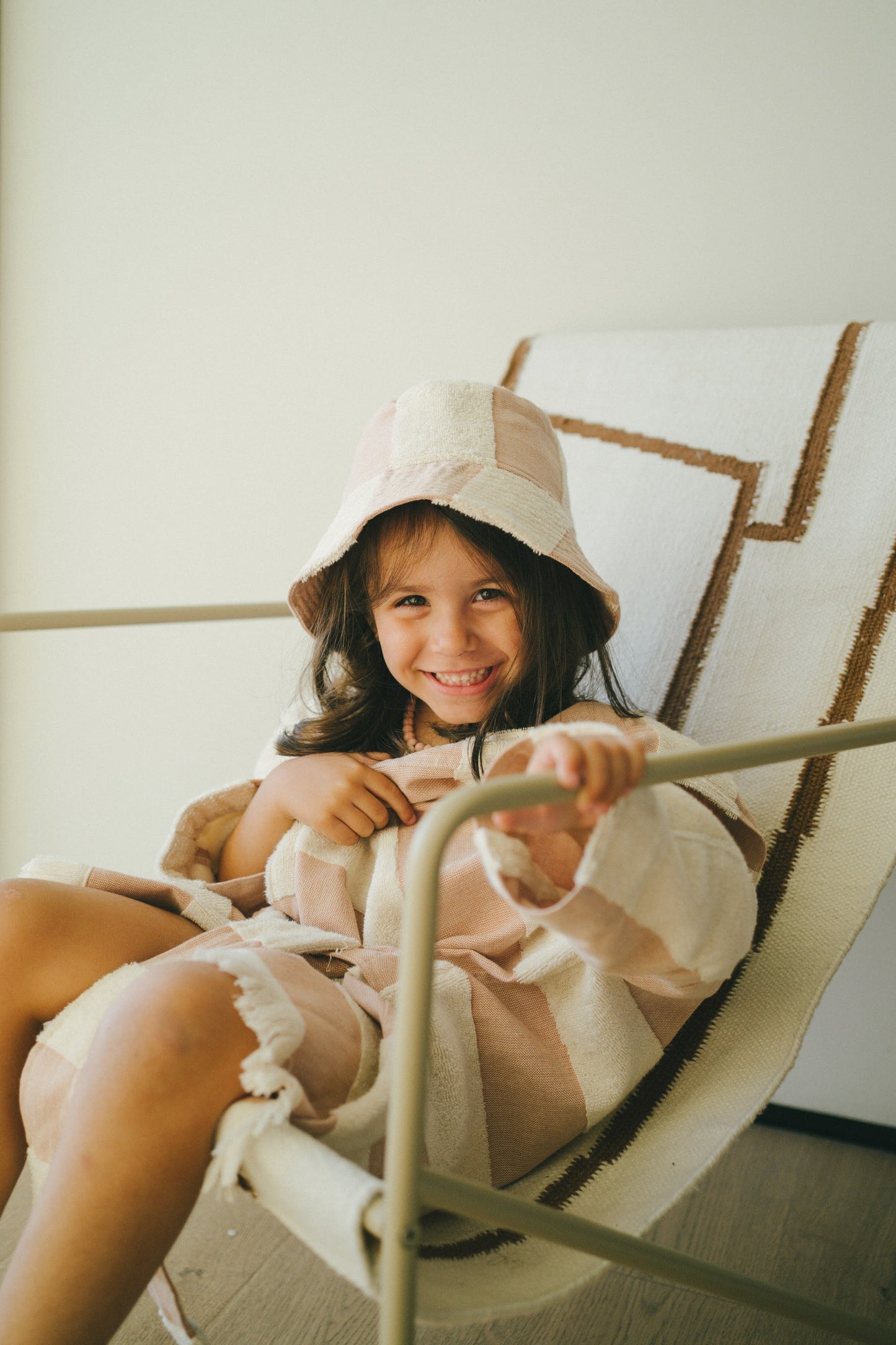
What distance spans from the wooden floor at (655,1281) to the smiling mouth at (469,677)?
1.52 feet

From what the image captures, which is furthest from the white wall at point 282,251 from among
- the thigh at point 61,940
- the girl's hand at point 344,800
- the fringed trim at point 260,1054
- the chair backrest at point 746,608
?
the fringed trim at point 260,1054

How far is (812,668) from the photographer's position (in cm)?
88

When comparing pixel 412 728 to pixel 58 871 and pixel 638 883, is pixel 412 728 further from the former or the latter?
pixel 638 883

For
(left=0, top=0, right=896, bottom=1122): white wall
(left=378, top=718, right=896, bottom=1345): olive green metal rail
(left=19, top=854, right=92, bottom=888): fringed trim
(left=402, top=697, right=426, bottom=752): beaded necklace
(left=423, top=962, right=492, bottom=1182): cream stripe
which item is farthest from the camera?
(left=0, top=0, right=896, bottom=1122): white wall

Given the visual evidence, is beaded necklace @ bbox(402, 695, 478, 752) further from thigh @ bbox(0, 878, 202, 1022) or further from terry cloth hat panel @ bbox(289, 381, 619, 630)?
thigh @ bbox(0, 878, 202, 1022)

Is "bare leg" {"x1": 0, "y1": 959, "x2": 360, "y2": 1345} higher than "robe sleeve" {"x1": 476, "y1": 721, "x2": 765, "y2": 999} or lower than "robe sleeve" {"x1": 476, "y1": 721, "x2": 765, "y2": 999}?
lower

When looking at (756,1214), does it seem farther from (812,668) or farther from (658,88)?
(658,88)

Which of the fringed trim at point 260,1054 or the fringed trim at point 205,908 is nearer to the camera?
the fringed trim at point 260,1054

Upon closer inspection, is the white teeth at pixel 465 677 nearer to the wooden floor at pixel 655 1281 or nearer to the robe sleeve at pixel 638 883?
the robe sleeve at pixel 638 883

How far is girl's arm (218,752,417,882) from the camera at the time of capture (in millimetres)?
819

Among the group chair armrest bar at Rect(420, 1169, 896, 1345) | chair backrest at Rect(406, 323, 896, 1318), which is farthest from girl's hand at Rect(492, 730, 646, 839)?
chair backrest at Rect(406, 323, 896, 1318)

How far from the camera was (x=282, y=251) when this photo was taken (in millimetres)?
1367

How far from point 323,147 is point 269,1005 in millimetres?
1089

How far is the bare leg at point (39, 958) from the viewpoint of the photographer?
67 cm
